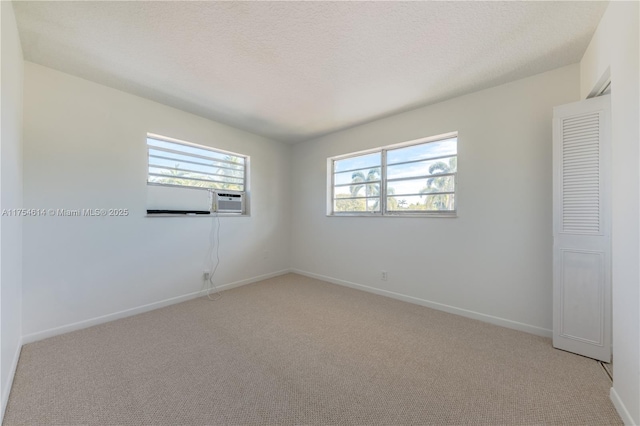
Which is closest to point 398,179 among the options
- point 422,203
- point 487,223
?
point 422,203

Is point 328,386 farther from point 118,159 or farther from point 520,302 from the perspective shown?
point 118,159

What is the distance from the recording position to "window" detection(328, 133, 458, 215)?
2938 mm

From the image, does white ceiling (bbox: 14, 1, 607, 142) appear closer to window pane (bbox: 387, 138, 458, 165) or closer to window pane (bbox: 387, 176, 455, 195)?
window pane (bbox: 387, 138, 458, 165)

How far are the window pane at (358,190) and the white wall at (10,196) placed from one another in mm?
3512

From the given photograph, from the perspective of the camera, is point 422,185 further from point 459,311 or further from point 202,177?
point 202,177

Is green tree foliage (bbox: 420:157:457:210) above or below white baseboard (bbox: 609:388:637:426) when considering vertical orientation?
above

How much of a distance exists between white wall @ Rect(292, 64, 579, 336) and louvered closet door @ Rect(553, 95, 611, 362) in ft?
0.99

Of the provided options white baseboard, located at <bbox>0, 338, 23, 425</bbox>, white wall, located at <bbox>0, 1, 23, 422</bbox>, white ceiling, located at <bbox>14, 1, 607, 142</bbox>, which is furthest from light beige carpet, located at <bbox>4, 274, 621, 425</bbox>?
white ceiling, located at <bbox>14, 1, 607, 142</bbox>

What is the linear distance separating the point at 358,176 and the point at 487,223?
6.18 ft

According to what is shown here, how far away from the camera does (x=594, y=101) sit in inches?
73.7

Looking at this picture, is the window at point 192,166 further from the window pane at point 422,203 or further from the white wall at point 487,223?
the window pane at point 422,203

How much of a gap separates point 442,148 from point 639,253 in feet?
6.70

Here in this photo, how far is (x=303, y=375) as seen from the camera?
170 centimetres

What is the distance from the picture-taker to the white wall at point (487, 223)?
2293 mm
